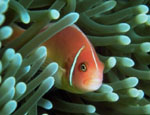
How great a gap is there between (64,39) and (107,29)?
0.96ft

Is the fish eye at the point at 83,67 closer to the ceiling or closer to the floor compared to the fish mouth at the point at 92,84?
closer to the ceiling

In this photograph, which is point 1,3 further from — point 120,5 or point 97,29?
point 120,5

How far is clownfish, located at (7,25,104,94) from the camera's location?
1.10m

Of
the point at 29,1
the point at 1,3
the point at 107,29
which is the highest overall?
the point at 1,3

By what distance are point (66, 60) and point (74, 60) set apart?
5 centimetres

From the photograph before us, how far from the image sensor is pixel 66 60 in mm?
1196

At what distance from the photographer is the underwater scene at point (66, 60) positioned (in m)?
1.06

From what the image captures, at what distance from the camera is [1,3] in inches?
38.3

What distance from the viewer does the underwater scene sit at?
1061mm

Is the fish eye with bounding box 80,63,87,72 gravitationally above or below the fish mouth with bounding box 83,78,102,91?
above

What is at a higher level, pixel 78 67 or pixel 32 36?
pixel 32 36

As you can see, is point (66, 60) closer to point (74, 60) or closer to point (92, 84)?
point (74, 60)

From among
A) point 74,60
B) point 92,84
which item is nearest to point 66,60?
point 74,60

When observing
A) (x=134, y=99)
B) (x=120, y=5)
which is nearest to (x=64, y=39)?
(x=134, y=99)
